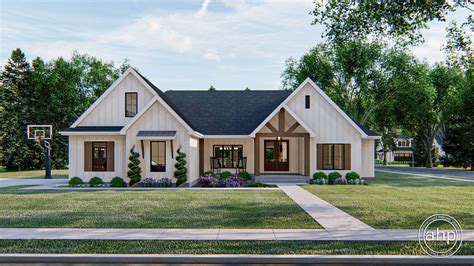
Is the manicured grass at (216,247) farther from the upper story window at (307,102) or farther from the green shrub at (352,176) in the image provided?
the upper story window at (307,102)

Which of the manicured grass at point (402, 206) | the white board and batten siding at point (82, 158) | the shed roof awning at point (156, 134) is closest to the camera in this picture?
the manicured grass at point (402, 206)

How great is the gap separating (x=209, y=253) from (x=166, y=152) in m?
14.3

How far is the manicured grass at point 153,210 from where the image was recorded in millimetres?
10045

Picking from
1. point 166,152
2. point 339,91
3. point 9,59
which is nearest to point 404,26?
point 166,152

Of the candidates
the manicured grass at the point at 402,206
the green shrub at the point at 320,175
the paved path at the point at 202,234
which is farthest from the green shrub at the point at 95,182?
the green shrub at the point at 320,175

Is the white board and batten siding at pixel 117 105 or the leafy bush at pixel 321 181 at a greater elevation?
the white board and batten siding at pixel 117 105

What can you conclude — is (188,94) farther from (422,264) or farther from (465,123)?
(465,123)

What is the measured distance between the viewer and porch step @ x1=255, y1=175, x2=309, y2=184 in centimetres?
2302

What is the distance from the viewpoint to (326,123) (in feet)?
77.7

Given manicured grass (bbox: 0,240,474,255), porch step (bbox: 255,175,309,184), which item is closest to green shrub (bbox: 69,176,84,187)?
porch step (bbox: 255,175,309,184)

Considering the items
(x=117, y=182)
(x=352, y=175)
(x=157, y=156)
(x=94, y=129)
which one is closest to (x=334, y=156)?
(x=352, y=175)

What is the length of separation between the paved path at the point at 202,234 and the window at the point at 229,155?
1632 centimetres

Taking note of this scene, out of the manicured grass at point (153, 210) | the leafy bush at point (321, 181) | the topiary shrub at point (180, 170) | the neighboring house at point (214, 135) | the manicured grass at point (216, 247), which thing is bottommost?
the leafy bush at point (321, 181)

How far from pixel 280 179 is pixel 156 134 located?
8478 mm
